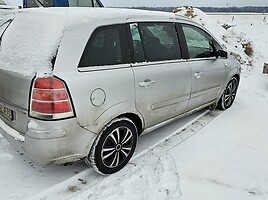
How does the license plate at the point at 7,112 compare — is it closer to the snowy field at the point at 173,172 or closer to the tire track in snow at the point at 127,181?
the snowy field at the point at 173,172

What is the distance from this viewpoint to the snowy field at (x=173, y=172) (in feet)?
9.11

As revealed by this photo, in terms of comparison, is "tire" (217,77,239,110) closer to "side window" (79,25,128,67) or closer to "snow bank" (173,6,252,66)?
"side window" (79,25,128,67)

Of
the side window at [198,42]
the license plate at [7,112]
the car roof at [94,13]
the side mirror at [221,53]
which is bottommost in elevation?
the license plate at [7,112]

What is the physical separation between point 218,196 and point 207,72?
6.48ft

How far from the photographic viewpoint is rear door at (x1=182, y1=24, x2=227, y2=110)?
3938 millimetres

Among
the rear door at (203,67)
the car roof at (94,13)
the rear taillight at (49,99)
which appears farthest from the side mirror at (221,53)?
the rear taillight at (49,99)

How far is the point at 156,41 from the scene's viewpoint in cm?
341

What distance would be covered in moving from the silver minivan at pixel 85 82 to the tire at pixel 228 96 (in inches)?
71.9

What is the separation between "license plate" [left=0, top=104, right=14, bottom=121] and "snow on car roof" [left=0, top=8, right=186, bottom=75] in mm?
403

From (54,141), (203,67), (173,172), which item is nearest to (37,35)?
(54,141)

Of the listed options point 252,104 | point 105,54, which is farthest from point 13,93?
point 252,104

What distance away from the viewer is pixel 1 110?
289 cm

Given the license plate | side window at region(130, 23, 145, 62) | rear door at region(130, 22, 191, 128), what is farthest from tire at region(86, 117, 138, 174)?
the license plate

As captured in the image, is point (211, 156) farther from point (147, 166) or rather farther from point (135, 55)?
point (135, 55)
